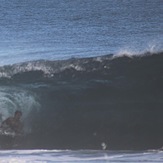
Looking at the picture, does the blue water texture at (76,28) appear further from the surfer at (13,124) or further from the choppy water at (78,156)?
the choppy water at (78,156)

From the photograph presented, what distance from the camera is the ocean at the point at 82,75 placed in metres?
5.54

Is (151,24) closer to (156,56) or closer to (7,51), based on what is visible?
(156,56)

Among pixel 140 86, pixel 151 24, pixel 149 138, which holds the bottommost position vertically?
pixel 149 138

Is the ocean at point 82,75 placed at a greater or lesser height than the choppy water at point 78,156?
greater

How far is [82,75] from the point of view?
5723 mm

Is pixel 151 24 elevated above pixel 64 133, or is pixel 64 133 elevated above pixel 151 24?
pixel 151 24

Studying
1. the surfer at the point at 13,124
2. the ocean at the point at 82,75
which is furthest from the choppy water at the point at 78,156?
the surfer at the point at 13,124

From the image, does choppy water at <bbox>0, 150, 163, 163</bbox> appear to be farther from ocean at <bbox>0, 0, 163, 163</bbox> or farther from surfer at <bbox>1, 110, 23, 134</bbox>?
surfer at <bbox>1, 110, 23, 134</bbox>

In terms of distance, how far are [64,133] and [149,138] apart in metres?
0.55

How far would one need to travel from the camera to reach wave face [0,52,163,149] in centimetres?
553

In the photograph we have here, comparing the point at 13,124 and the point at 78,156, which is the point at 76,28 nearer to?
the point at 13,124

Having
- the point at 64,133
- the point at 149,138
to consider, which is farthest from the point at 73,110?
the point at 149,138

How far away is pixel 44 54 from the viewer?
18.8 feet

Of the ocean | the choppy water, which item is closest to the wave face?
the ocean
